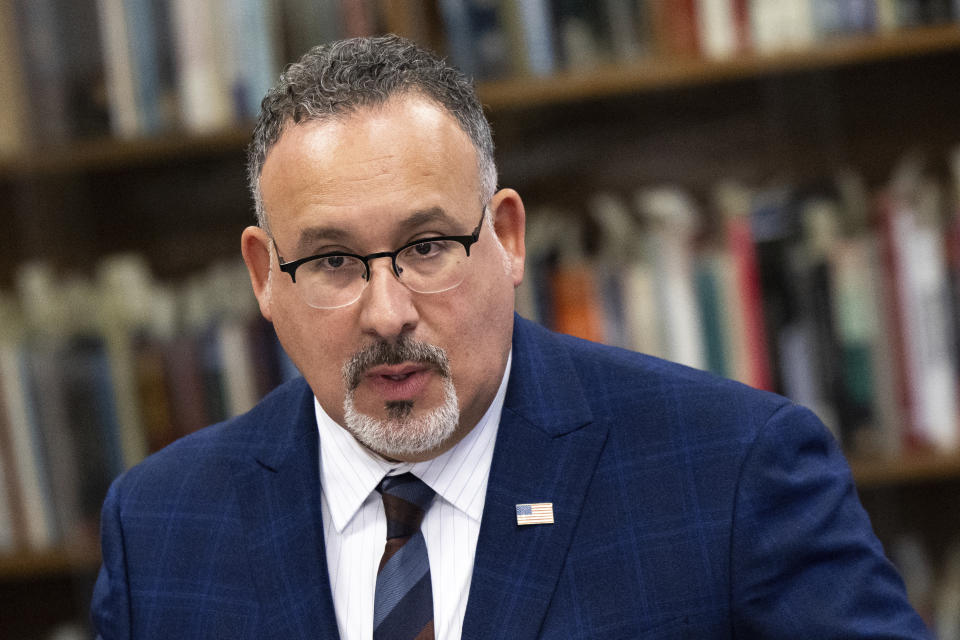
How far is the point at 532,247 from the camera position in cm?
193

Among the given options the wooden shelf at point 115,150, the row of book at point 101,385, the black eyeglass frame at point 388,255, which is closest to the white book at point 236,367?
the row of book at point 101,385

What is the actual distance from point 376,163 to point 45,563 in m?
1.29

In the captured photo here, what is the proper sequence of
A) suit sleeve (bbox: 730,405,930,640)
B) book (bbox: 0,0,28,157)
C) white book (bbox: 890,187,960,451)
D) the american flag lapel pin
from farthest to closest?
book (bbox: 0,0,28,157), white book (bbox: 890,187,960,451), the american flag lapel pin, suit sleeve (bbox: 730,405,930,640)

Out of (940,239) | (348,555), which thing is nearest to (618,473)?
(348,555)

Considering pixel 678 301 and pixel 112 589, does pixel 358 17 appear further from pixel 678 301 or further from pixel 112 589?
pixel 112 589

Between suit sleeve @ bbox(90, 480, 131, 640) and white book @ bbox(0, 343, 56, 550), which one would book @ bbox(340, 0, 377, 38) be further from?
suit sleeve @ bbox(90, 480, 131, 640)

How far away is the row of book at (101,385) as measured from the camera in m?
1.91

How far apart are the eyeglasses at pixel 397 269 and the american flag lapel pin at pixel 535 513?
9.1 inches

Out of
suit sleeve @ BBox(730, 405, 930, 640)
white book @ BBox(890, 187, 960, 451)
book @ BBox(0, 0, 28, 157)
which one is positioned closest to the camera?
suit sleeve @ BBox(730, 405, 930, 640)

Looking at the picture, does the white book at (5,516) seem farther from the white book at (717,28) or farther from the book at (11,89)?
the white book at (717,28)

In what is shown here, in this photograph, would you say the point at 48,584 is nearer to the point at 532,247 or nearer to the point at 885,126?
the point at 532,247

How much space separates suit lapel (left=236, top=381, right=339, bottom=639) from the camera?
42.2 inches

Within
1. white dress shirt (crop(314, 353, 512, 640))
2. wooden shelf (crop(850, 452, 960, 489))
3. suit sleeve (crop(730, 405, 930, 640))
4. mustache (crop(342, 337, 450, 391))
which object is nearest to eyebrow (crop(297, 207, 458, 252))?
mustache (crop(342, 337, 450, 391))

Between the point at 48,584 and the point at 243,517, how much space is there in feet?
3.30
